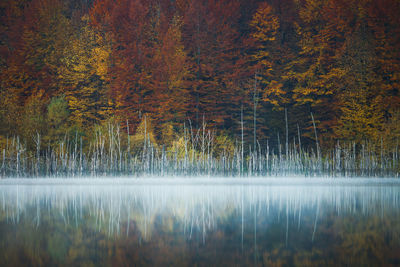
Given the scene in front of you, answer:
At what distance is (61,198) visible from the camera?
949 centimetres

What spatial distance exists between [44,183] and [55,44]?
12044 millimetres

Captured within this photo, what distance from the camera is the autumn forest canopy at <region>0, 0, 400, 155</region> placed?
1991 cm

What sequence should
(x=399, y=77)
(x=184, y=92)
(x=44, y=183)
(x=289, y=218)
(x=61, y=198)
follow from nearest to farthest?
(x=289, y=218), (x=61, y=198), (x=44, y=183), (x=399, y=77), (x=184, y=92)

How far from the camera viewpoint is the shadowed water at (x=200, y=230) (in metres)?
4.40

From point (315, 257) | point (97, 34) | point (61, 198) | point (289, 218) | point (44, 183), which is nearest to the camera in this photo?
point (315, 257)

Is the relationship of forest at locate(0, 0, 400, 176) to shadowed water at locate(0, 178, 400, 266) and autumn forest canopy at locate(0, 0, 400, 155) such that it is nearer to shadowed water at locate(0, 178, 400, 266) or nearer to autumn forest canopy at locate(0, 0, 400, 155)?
autumn forest canopy at locate(0, 0, 400, 155)

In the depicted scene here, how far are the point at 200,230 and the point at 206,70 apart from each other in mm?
16876

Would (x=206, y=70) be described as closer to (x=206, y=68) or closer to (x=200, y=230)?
(x=206, y=68)

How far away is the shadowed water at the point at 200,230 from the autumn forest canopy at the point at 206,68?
10.5 m

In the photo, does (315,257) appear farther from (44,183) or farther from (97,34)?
(97,34)

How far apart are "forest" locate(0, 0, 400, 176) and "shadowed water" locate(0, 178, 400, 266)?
1013cm

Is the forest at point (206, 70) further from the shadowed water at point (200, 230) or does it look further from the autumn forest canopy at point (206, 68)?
the shadowed water at point (200, 230)

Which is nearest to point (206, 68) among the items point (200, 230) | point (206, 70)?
point (206, 70)

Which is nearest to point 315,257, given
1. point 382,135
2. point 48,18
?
point 382,135
